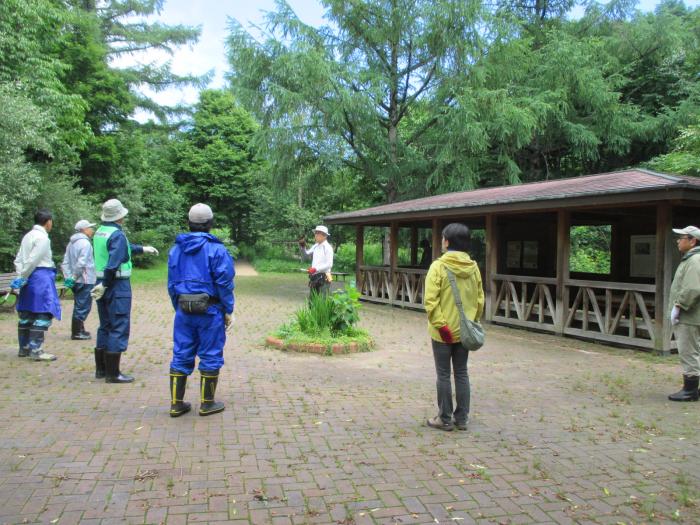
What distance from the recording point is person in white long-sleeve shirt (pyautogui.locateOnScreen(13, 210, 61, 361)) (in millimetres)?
7062

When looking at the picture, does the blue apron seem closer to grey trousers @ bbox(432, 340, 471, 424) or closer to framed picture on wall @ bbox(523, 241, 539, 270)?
grey trousers @ bbox(432, 340, 471, 424)

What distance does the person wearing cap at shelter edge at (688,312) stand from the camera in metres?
5.60

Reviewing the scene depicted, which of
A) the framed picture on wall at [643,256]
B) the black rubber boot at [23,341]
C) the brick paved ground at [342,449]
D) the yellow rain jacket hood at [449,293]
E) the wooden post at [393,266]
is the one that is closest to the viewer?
the brick paved ground at [342,449]

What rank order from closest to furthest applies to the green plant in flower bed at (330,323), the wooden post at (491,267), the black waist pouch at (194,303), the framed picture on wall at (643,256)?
1. the black waist pouch at (194,303)
2. the green plant in flower bed at (330,323)
3. the framed picture on wall at (643,256)
4. the wooden post at (491,267)

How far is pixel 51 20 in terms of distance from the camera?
1881 cm

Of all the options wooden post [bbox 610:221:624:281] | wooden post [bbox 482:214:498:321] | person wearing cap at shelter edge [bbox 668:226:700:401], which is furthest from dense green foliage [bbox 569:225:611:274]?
person wearing cap at shelter edge [bbox 668:226:700:401]

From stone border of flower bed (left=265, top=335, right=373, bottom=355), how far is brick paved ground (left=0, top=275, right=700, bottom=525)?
71 centimetres

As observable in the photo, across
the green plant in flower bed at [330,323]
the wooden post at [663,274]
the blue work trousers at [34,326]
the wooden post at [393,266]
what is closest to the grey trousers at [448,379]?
the green plant in flower bed at [330,323]

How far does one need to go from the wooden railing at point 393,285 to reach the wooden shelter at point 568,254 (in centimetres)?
3

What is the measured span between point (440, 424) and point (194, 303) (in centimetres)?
230

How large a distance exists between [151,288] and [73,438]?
635 inches

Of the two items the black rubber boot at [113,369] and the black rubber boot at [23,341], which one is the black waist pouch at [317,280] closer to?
the black rubber boot at [113,369]

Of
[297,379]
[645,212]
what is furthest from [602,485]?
[645,212]

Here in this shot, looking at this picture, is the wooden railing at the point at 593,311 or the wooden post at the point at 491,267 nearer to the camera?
the wooden railing at the point at 593,311
